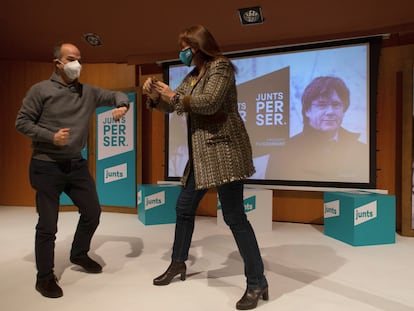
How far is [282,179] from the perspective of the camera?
3947 mm

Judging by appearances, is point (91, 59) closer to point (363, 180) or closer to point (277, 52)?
point (277, 52)

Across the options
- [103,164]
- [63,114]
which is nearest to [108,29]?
[103,164]

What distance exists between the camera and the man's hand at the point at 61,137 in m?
1.83

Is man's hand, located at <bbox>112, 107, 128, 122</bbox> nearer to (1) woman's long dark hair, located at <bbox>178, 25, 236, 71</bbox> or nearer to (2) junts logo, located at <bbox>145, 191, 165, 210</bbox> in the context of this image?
(1) woman's long dark hair, located at <bbox>178, 25, 236, 71</bbox>

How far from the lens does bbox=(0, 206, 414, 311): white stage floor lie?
5.95 ft

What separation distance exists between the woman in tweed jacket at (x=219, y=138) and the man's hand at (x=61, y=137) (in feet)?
1.58

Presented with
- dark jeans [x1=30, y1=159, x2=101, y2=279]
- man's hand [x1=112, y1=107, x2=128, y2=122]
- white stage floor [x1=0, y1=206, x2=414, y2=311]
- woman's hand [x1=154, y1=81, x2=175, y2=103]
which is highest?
woman's hand [x1=154, y1=81, x2=175, y2=103]

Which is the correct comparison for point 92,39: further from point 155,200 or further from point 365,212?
point 365,212

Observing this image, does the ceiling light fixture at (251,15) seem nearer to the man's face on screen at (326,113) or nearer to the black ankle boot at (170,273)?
the man's face on screen at (326,113)

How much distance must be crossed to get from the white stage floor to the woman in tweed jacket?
0.25m

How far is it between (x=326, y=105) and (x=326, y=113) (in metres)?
0.08

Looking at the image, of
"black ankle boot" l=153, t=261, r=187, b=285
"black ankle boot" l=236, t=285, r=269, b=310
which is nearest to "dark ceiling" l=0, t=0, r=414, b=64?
"black ankle boot" l=153, t=261, r=187, b=285

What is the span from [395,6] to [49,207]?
3154 mm

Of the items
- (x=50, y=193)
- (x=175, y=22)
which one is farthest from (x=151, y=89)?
(x=175, y=22)
